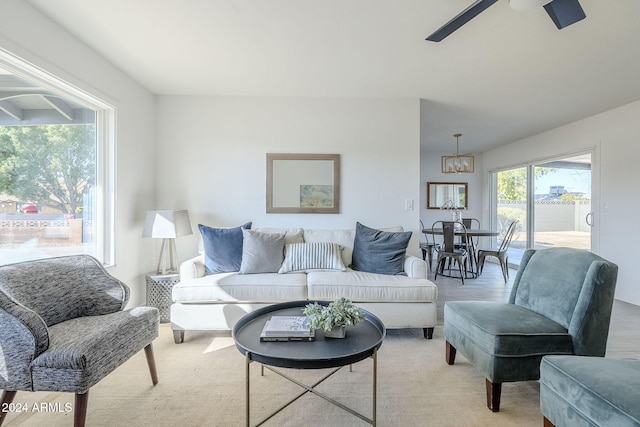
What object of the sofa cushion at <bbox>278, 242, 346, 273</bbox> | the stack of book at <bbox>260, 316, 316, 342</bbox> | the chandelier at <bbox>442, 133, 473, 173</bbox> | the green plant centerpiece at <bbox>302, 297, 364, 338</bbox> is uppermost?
the chandelier at <bbox>442, 133, 473, 173</bbox>

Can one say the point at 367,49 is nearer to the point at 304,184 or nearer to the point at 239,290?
the point at 304,184

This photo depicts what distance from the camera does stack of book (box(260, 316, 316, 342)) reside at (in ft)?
5.01

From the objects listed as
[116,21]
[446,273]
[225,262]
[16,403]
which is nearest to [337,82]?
[116,21]

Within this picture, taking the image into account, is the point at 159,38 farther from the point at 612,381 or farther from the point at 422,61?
the point at 612,381

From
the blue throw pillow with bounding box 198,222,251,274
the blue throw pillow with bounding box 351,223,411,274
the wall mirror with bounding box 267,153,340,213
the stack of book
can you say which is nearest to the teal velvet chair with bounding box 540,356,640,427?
the stack of book

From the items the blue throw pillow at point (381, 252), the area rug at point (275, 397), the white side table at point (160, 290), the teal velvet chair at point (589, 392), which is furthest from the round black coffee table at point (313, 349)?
the white side table at point (160, 290)

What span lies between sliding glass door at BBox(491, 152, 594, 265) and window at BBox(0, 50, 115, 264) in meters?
5.98

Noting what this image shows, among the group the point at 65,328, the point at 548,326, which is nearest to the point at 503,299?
the point at 548,326

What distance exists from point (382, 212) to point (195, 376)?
8.06 ft

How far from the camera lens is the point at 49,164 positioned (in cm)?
223

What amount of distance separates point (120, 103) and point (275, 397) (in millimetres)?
2897

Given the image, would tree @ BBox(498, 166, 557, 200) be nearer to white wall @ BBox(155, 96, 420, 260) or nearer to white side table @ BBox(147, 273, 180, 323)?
white wall @ BBox(155, 96, 420, 260)

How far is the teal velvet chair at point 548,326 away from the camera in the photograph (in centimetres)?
162

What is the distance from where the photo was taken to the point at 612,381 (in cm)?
114
